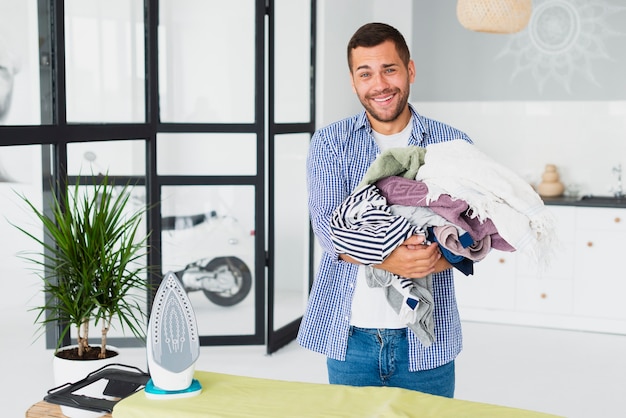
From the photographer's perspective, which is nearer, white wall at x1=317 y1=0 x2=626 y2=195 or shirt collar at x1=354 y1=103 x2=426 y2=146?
shirt collar at x1=354 y1=103 x2=426 y2=146

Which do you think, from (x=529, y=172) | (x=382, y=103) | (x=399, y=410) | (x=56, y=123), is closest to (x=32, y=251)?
(x=56, y=123)

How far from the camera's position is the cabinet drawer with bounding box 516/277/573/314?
5758 millimetres

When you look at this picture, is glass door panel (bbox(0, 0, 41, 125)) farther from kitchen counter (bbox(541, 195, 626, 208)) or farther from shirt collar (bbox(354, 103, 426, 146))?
kitchen counter (bbox(541, 195, 626, 208))

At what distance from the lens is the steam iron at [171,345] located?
1974 millimetres

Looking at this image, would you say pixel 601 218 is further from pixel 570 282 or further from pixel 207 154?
pixel 207 154

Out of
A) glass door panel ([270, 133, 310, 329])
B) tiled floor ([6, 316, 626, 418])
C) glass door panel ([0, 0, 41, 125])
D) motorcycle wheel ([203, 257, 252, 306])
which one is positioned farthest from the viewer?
glass door panel ([270, 133, 310, 329])

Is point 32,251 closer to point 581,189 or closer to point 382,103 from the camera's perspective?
point 382,103

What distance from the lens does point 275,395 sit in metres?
2.00

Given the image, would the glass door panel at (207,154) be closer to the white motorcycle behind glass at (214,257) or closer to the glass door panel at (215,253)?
the glass door panel at (215,253)

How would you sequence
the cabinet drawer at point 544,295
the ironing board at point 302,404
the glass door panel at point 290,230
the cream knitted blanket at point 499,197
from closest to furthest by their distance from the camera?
the ironing board at point 302,404 < the cream knitted blanket at point 499,197 < the glass door panel at point 290,230 < the cabinet drawer at point 544,295

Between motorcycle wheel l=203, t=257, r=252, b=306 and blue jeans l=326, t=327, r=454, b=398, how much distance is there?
2786mm

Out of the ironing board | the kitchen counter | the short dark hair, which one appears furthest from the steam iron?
the kitchen counter

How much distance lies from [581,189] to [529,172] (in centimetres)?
40

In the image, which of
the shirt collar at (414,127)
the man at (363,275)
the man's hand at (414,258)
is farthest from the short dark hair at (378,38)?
the man's hand at (414,258)
